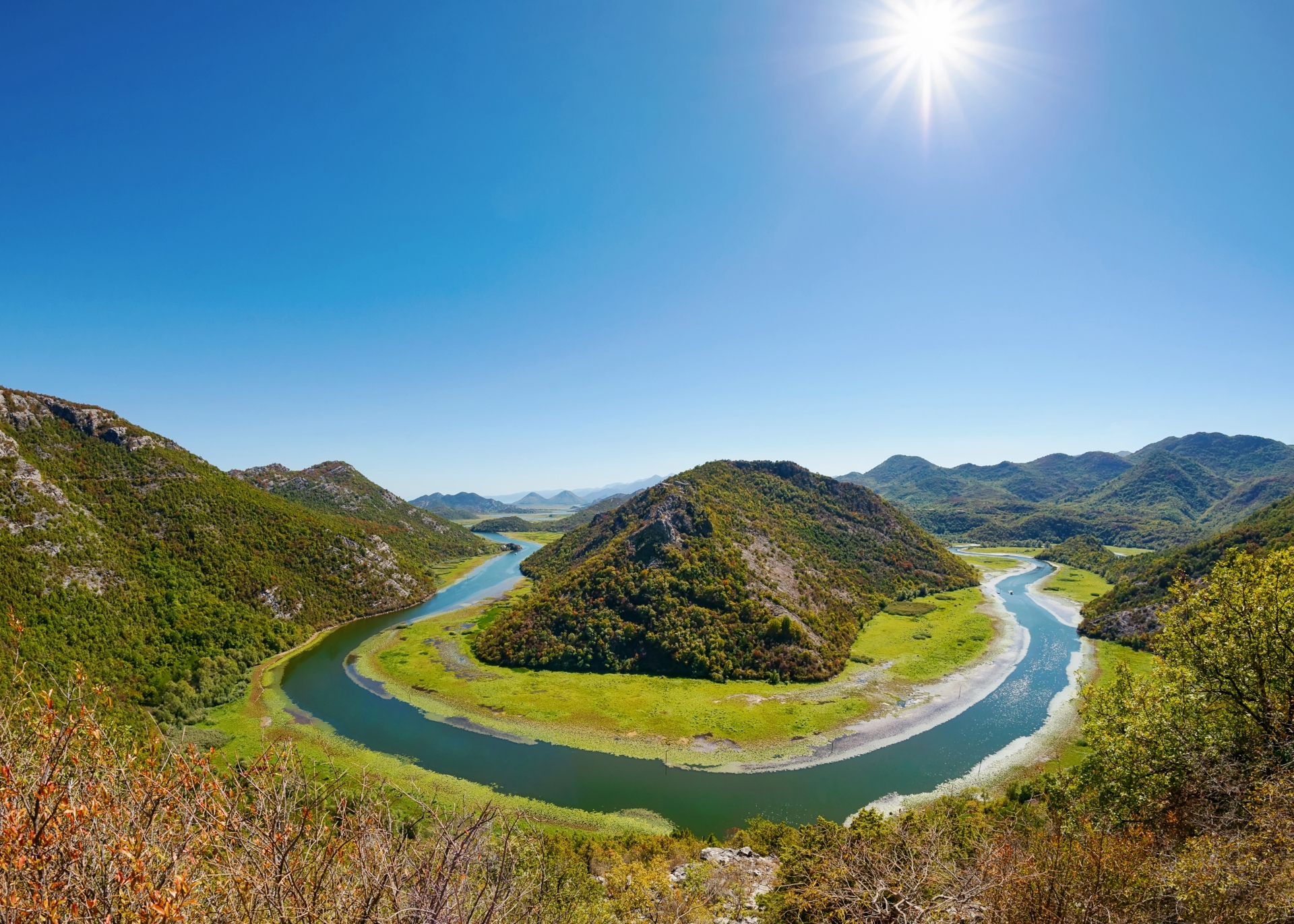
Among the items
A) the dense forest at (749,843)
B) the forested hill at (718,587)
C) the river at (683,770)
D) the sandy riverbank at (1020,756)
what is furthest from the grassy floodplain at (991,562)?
the dense forest at (749,843)

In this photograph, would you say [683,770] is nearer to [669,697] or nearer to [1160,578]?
[669,697]

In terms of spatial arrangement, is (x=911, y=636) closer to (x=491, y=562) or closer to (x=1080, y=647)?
(x=1080, y=647)

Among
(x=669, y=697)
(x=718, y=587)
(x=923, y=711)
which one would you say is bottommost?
(x=669, y=697)

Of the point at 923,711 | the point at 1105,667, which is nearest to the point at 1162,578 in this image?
the point at 1105,667

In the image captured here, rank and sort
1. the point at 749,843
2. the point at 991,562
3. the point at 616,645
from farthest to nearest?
the point at 991,562 → the point at 616,645 → the point at 749,843

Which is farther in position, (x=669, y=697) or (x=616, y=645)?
(x=616, y=645)

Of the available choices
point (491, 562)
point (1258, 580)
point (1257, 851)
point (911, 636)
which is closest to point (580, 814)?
point (1257, 851)
